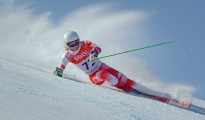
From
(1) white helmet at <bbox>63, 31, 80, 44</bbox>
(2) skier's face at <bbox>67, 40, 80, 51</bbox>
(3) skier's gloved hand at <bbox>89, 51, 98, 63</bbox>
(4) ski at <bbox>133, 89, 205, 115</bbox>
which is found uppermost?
(1) white helmet at <bbox>63, 31, 80, 44</bbox>

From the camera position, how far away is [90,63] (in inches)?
329

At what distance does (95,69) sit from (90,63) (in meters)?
0.18

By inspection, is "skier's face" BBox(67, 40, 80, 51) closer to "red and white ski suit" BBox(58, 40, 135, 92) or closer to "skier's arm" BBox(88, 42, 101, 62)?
"red and white ski suit" BBox(58, 40, 135, 92)

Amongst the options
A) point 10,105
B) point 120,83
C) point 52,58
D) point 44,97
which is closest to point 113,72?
point 120,83

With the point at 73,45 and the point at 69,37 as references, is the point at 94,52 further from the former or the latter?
the point at 69,37

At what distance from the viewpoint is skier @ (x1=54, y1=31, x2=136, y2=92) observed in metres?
7.82

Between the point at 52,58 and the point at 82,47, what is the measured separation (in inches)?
140

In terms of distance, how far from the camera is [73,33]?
8141mm

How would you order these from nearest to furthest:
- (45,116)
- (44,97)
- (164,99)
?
(45,116) → (44,97) → (164,99)

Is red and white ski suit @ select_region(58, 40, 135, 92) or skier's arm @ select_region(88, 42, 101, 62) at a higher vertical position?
skier's arm @ select_region(88, 42, 101, 62)

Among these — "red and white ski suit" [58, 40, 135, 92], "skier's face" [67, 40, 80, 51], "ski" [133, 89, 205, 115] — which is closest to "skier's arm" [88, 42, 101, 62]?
"red and white ski suit" [58, 40, 135, 92]

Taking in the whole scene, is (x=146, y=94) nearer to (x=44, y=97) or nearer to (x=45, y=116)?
(x=44, y=97)

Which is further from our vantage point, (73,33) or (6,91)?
(73,33)

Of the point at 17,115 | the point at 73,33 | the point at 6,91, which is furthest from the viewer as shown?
the point at 73,33
